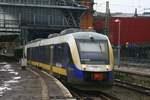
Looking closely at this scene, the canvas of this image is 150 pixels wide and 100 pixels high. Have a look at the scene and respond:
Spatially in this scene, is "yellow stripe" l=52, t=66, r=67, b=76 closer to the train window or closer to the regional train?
the regional train

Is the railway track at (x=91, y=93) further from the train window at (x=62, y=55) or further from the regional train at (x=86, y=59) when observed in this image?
the train window at (x=62, y=55)

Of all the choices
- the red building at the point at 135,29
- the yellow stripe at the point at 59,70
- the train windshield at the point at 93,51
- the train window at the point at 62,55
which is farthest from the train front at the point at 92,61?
the red building at the point at 135,29

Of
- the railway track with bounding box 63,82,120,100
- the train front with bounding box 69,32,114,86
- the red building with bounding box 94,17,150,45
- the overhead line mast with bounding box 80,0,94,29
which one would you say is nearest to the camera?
the railway track with bounding box 63,82,120,100

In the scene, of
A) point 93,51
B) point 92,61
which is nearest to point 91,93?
point 92,61

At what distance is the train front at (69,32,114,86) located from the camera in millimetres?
21094

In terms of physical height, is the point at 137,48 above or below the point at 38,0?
below

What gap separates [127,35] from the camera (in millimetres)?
98562

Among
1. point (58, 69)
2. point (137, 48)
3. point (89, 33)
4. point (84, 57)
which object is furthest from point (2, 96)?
point (137, 48)

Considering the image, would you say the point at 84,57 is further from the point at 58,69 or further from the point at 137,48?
the point at 137,48

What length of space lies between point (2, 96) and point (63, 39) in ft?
29.8

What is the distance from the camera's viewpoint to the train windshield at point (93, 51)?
21.7 m

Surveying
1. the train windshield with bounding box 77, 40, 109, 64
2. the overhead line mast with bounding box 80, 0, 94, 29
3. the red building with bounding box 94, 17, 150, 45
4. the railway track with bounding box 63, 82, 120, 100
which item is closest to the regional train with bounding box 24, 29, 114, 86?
the train windshield with bounding box 77, 40, 109, 64

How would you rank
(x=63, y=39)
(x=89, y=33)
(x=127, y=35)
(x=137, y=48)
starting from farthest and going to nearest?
(x=127, y=35), (x=137, y=48), (x=63, y=39), (x=89, y=33)

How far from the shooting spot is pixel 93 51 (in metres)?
22.1
